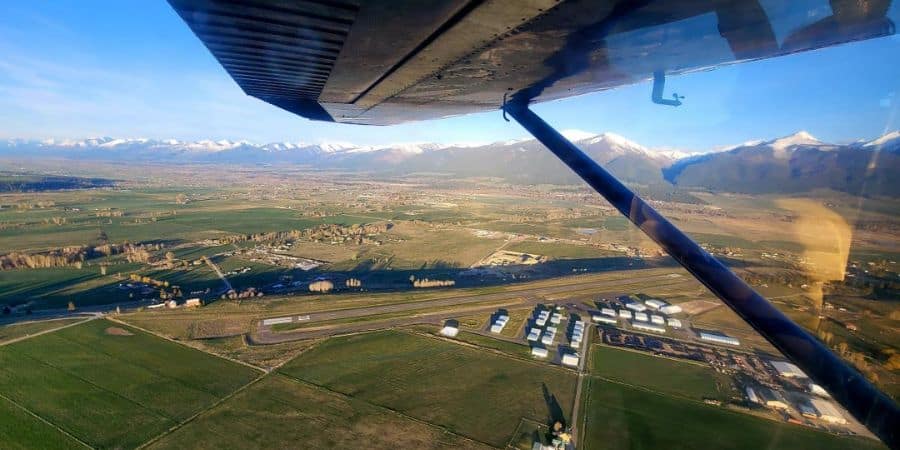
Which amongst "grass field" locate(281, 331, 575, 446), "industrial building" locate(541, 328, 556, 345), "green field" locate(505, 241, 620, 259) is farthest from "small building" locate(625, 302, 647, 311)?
A: "green field" locate(505, 241, 620, 259)

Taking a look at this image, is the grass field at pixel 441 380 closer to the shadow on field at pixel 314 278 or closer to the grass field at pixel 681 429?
the grass field at pixel 681 429

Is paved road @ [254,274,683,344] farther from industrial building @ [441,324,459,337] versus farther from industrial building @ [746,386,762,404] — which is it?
industrial building @ [746,386,762,404]

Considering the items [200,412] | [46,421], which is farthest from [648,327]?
[46,421]

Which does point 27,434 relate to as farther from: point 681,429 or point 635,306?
point 635,306

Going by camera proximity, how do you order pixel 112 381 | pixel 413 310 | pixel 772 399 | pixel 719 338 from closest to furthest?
pixel 772 399, pixel 112 381, pixel 719 338, pixel 413 310

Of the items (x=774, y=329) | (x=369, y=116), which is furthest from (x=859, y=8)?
(x=369, y=116)
